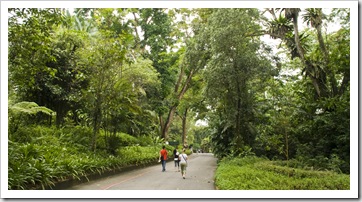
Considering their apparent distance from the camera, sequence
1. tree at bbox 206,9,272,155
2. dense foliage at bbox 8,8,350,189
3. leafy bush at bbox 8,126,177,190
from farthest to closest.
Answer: tree at bbox 206,9,272,155 → dense foliage at bbox 8,8,350,189 → leafy bush at bbox 8,126,177,190

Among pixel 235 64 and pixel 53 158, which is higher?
pixel 235 64

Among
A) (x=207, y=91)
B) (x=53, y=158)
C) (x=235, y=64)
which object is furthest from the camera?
(x=207, y=91)

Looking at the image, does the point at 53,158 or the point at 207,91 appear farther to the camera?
the point at 207,91

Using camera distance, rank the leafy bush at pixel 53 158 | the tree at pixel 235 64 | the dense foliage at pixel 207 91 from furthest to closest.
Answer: the tree at pixel 235 64 → the dense foliage at pixel 207 91 → the leafy bush at pixel 53 158

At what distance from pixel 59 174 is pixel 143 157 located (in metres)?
8.00

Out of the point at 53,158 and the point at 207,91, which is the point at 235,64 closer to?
the point at 207,91

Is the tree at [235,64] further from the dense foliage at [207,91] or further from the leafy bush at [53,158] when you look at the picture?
the leafy bush at [53,158]

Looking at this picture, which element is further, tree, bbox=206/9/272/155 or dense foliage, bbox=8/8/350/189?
tree, bbox=206/9/272/155

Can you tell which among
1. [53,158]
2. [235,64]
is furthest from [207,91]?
[53,158]

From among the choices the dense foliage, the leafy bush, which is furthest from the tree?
the leafy bush

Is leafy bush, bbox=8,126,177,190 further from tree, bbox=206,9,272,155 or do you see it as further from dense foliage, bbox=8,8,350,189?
tree, bbox=206,9,272,155

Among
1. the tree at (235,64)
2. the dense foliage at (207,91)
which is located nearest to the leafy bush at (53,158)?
the dense foliage at (207,91)

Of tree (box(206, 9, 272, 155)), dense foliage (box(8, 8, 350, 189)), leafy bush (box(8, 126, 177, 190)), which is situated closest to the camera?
leafy bush (box(8, 126, 177, 190))
